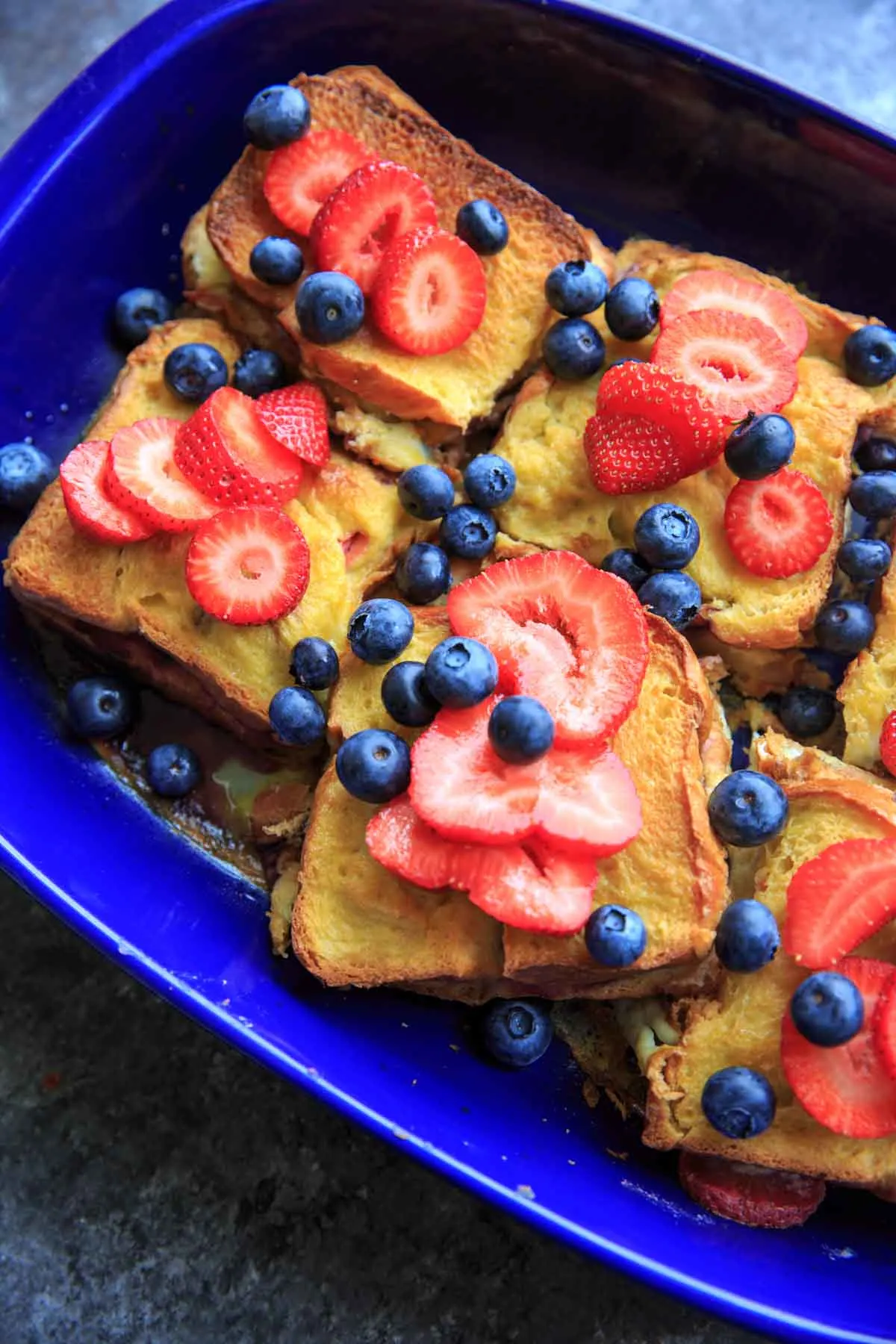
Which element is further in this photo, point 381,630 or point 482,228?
point 482,228

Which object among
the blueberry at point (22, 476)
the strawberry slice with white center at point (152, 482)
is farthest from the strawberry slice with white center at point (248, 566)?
the blueberry at point (22, 476)

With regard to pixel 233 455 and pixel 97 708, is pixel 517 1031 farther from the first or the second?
pixel 233 455

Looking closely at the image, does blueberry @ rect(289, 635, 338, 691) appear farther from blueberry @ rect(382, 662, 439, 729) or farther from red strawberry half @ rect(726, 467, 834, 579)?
red strawberry half @ rect(726, 467, 834, 579)

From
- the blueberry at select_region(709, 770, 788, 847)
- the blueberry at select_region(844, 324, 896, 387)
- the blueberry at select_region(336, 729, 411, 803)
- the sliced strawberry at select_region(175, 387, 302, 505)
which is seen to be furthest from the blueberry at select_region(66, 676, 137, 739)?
the blueberry at select_region(844, 324, 896, 387)

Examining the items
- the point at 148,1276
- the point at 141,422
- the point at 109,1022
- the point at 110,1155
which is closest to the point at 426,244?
the point at 141,422

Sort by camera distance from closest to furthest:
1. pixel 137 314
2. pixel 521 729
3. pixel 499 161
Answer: pixel 521 729 → pixel 137 314 → pixel 499 161

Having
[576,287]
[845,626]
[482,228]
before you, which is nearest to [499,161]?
[482,228]

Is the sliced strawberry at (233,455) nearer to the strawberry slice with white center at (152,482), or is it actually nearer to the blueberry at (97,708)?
the strawberry slice with white center at (152,482)
